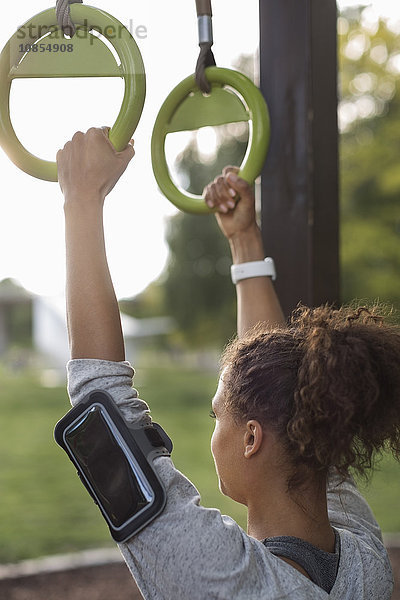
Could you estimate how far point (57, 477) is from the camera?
612 centimetres

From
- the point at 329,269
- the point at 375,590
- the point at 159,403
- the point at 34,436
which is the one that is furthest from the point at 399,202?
the point at 159,403

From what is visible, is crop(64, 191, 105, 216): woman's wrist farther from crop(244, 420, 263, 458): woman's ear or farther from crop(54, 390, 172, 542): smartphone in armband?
crop(244, 420, 263, 458): woman's ear

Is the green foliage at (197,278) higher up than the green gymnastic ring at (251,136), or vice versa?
the green gymnastic ring at (251,136)

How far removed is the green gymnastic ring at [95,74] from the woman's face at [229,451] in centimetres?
41

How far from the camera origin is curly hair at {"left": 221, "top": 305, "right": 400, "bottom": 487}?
2.96ft

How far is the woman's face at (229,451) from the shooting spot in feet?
3.21

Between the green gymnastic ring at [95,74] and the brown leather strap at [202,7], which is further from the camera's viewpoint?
the brown leather strap at [202,7]

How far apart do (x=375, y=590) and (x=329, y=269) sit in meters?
0.59

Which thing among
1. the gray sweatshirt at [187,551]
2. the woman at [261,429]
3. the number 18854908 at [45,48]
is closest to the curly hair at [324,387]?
the woman at [261,429]

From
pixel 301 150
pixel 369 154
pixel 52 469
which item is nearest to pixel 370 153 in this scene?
pixel 369 154

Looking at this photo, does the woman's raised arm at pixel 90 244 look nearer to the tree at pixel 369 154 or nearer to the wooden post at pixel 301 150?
the wooden post at pixel 301 150

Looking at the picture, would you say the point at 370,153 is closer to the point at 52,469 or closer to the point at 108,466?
the point at 52,469

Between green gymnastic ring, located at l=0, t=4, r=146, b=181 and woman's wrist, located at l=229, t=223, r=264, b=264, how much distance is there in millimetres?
373

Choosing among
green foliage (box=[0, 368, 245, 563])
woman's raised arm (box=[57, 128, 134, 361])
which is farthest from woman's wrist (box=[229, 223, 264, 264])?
green foliage (box=[0, 368, 245, 563])
